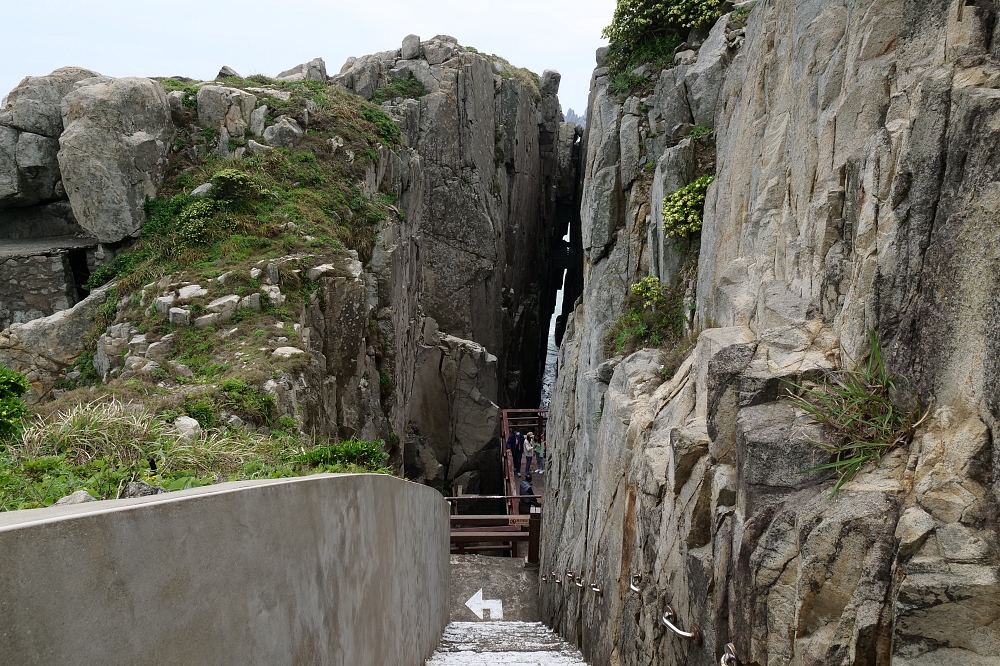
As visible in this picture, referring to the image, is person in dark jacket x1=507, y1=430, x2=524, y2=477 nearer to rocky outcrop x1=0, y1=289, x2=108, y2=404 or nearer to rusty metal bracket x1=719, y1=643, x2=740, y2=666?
rocky outcrop x1=0, y1=289, x2=108, y2=404

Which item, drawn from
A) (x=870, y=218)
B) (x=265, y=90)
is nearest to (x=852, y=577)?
(x=870, y=218)

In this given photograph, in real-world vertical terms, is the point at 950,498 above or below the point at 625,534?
above

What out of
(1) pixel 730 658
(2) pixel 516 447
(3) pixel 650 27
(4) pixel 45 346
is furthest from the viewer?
(2) pixel 516 447

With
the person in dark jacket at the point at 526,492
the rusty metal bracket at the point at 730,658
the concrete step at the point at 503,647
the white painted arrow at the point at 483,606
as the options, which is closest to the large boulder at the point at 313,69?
the person in dark jacket at the point at 526,492

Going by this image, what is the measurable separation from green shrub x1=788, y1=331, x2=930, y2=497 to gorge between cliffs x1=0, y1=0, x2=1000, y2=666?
0.10 ft

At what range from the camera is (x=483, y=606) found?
1742cm

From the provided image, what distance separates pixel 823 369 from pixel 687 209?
721cm

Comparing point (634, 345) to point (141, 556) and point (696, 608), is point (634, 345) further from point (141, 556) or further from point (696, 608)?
point (141, 556)

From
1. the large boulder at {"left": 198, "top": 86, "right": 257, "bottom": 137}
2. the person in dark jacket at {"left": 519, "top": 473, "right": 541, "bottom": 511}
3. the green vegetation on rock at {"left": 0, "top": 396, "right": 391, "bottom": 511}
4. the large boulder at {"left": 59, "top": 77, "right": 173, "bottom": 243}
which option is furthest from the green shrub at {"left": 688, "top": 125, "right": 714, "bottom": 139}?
the person in dark jacket at {"left": 519, "top": 473, "right": 541, "bottom": 511}

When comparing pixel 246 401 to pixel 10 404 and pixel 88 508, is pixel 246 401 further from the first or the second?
pixel 88 508

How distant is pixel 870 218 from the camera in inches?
191

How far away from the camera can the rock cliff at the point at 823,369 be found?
3.37m

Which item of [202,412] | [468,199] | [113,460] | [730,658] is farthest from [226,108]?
[730,658]

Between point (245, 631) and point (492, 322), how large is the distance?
32.1m
